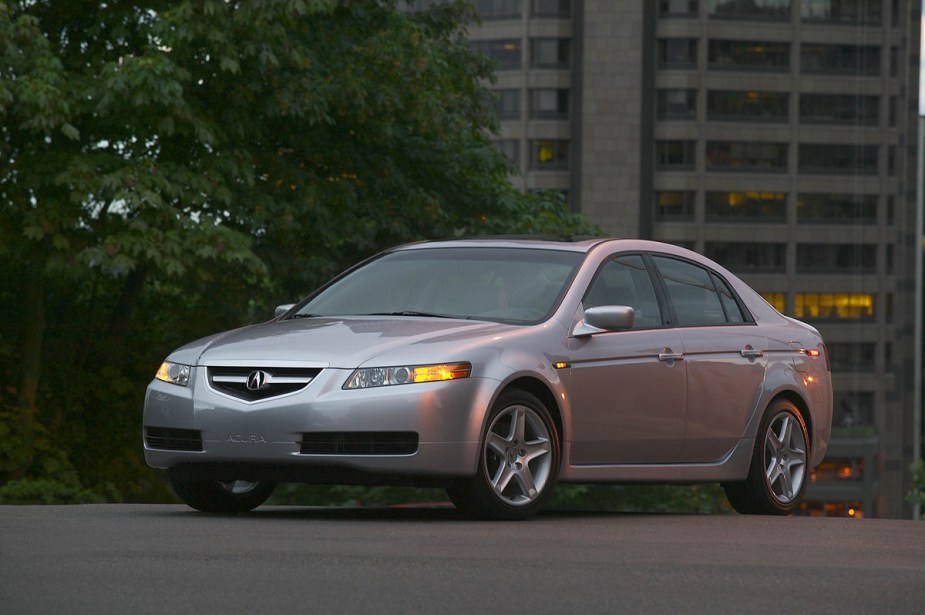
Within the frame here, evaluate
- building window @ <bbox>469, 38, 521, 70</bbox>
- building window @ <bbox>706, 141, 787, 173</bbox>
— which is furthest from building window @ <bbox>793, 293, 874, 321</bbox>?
building window @ <bbox>469, 38, 521, 70</bbox>

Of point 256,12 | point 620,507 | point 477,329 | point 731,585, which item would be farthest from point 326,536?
point 620,507

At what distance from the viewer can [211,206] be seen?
2023 cm

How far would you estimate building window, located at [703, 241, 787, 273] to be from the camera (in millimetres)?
116125

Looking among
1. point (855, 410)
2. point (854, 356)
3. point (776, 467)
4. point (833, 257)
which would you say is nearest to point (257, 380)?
point (776, 467)

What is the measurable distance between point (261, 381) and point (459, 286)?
1.58 m

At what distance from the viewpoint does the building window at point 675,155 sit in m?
113

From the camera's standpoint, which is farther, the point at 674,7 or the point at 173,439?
the point at 674,7

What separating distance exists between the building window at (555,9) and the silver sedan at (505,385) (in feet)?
339

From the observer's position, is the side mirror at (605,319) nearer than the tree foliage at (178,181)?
Yes

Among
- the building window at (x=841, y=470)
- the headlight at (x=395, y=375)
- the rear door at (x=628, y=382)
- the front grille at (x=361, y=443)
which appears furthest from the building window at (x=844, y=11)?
the front grille at (x=361, y=443)

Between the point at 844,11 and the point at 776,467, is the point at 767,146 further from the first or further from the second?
the point at 776,467

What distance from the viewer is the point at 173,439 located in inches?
365

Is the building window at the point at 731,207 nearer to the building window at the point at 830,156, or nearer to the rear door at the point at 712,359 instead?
the building window at the point at 830,156

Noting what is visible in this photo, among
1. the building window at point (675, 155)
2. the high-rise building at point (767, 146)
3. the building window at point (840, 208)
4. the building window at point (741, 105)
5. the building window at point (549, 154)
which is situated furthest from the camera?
the building window at point (840, 208)
